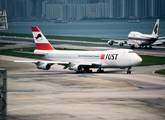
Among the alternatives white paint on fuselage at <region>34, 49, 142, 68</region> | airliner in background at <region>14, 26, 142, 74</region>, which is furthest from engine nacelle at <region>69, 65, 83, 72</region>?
white paint on fuselage at <region>34, 49, 142, 68</region>

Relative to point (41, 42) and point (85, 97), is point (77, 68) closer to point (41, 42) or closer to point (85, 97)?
point (41, 42)

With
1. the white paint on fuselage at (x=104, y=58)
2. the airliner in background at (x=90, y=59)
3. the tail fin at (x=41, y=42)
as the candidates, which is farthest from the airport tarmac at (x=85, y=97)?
the tail fin at (x=41, y=42)

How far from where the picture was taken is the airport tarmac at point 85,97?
1233 inches

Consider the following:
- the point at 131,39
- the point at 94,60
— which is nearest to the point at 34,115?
the point at 94,60

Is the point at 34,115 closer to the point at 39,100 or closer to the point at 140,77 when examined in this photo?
the point at 39,100

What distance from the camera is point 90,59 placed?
6197 centimetres

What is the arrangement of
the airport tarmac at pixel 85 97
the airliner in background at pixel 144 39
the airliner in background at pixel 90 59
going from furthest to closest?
1. the airliner in background at pixel 144 39
2. the airliner in background at pixel 90 59
3. the airport tarmac at pixel 85 97

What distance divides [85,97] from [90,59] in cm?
2312

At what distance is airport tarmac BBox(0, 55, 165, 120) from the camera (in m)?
31.3

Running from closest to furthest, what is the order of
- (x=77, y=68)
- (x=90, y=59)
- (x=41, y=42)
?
(x=77, y=68)
(x=90, y=59)
(x=41, y=42)

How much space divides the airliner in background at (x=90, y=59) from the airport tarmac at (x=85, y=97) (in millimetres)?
2583

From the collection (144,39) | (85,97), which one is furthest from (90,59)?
(144,39)

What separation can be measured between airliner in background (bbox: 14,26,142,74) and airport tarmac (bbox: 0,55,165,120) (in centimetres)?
258

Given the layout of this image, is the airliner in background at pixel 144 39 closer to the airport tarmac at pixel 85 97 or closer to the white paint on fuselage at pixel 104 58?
the white paint on fuselage at pixel 104 58
